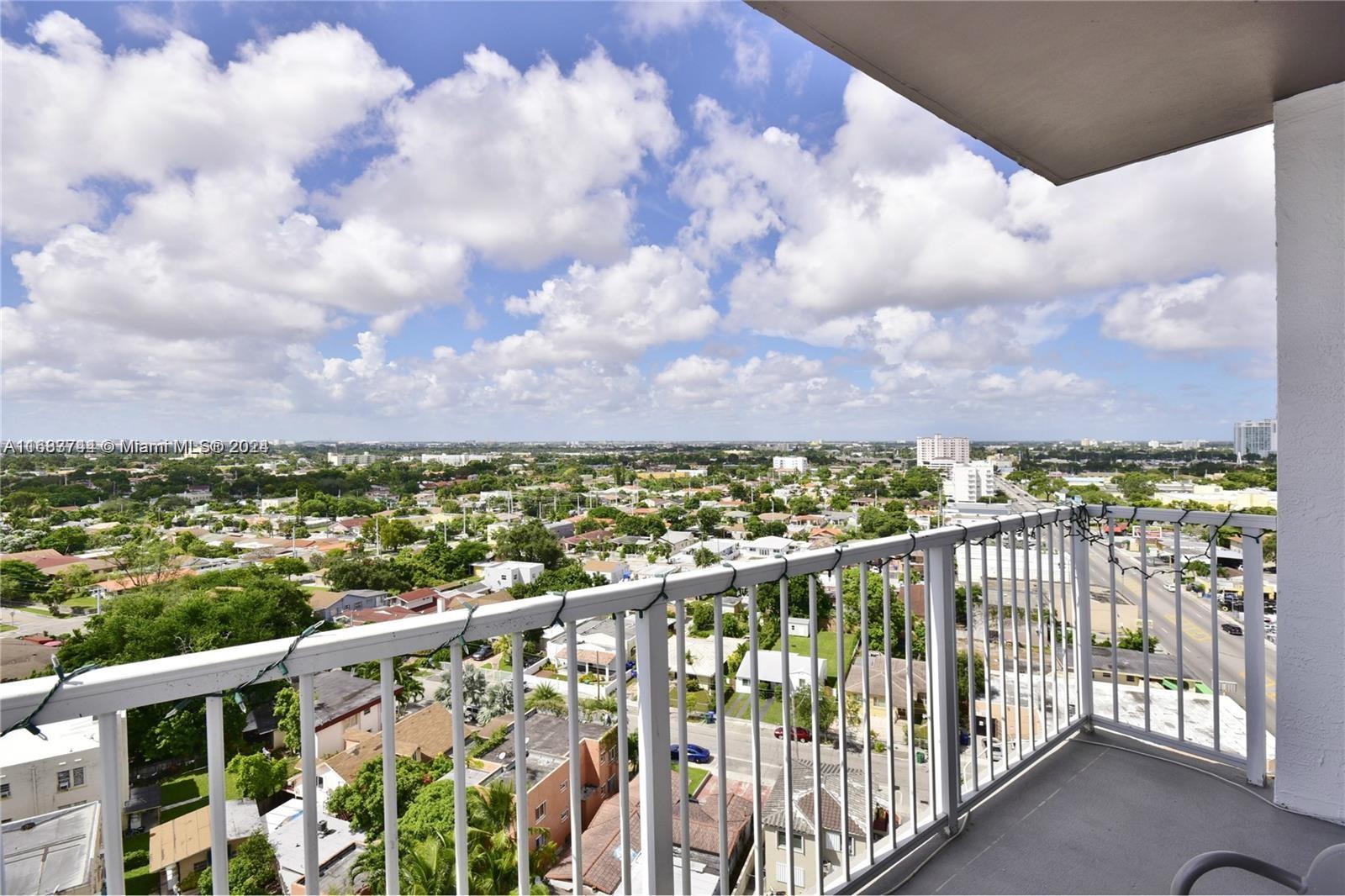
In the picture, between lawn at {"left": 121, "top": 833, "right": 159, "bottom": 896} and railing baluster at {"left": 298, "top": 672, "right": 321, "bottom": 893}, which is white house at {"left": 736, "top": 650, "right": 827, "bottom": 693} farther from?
lawn at {"left": 121, "top": 833, "right": 159, "bottom": 896}

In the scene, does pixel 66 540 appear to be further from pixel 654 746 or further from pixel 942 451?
pixel 942 451

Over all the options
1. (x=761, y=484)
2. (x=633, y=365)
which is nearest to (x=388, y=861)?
(x=761, y=484)

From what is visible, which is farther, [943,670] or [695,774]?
[943,670]

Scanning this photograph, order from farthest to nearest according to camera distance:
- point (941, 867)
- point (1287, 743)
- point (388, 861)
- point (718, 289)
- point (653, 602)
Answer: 1. point (718, 289)
2. point (1287, 743)
3. point (941, 867)
4. point (653, 602)
5. point (388, 861)

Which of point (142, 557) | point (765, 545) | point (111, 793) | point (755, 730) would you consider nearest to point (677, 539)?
point (765, 545)

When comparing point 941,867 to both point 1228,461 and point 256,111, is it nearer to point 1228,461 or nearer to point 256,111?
point 1228,461
